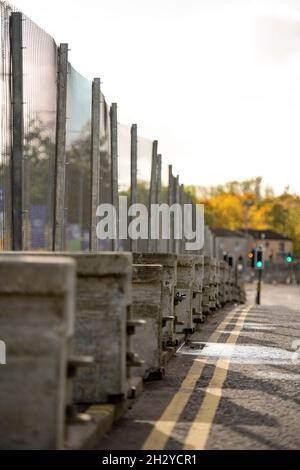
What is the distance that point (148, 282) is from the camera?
33.3 ft

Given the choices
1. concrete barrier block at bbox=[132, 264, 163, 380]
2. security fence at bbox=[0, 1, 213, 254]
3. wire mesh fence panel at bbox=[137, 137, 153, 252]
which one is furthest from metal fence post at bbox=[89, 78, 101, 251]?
concrete barrier block at bbox=[132, 264, 163, 380]

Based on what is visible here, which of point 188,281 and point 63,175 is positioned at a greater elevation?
point 63,175

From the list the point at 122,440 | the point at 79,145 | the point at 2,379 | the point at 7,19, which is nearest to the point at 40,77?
the point at 7,19

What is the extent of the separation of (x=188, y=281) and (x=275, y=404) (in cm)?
663

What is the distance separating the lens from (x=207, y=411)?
8359 mm

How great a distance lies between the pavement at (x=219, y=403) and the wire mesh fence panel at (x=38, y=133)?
2386mm

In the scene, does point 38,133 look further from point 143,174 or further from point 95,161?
point 143,174

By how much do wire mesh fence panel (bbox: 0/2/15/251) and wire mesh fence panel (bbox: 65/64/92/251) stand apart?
2591 mm

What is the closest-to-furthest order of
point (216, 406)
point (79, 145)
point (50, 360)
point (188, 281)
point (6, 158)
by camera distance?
point (50, 360) < point (216, 406) < point (6, 158) < point (188, 281) < point (79, 145)

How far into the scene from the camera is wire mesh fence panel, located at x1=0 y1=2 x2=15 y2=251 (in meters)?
11.5

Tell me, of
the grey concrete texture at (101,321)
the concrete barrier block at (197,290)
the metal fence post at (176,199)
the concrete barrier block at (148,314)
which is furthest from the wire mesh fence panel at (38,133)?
the metal fence post at (176,199)

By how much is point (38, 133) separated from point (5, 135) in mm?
1274

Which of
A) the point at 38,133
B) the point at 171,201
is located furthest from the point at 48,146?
the point at 171,201
